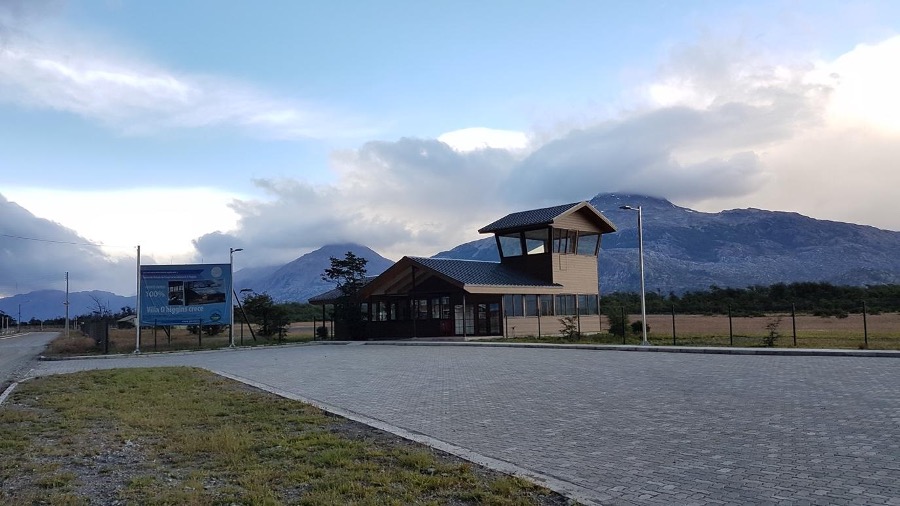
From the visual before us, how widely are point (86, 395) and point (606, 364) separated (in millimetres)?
12413

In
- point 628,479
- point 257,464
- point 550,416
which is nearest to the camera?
point 628,479

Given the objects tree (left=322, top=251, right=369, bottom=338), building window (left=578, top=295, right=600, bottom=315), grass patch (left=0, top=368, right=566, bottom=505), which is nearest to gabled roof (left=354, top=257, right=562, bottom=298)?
tree (left=322, top=251, right=369, bottom=338)

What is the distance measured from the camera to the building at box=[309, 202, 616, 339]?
114ft

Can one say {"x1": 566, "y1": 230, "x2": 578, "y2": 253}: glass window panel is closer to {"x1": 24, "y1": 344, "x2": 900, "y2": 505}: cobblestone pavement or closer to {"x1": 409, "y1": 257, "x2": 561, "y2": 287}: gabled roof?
{"x1": 409, "y1": 257, "x2": 561, "y2": 287}: gabled roof

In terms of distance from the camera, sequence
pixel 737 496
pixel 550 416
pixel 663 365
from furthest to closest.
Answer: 1. pixel 663 365
2. pixel 550 416
3. pixel 737 496

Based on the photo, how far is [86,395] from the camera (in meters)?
14.6

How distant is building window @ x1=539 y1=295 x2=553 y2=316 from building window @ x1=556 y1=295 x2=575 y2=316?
1.57 ft

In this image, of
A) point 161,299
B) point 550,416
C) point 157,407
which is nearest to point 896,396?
point 550,416

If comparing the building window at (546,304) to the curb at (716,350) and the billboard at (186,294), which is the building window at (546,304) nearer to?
the curb at (716,350)

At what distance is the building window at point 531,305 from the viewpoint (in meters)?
35.6

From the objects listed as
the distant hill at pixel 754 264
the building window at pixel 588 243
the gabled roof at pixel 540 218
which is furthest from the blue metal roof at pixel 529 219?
the distant hill at pixel 754 264

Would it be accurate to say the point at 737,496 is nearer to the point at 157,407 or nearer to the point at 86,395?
the point at 157,407

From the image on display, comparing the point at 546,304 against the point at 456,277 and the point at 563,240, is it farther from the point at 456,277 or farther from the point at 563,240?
the point at 456,277

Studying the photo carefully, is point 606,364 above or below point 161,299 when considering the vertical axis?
below
